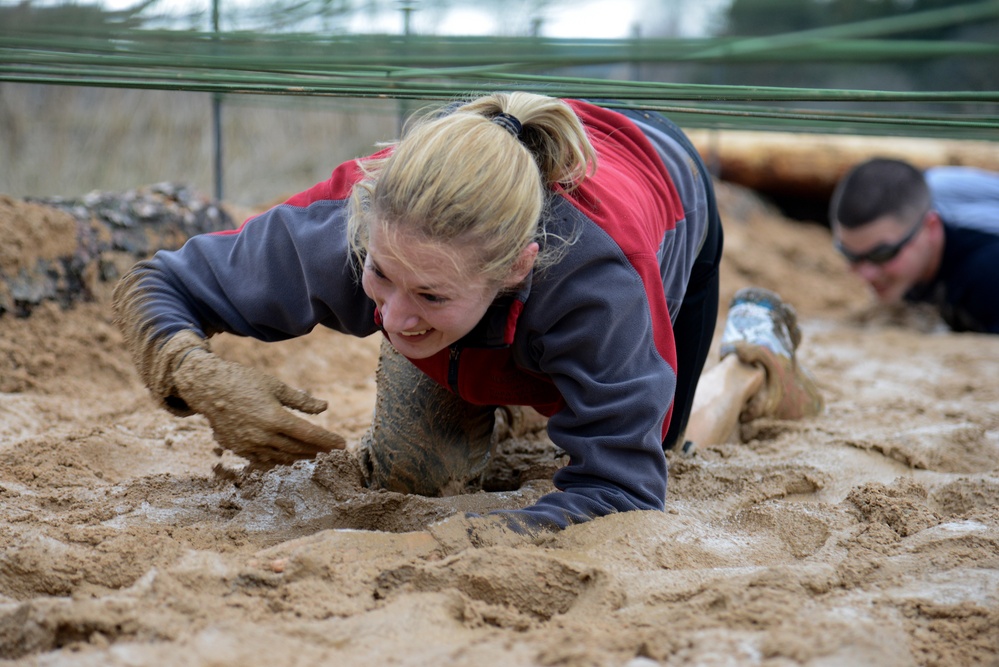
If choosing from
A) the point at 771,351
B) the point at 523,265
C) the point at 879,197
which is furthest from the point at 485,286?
the point at 879,197

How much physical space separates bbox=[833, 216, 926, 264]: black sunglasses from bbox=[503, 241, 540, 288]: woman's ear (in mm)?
3560

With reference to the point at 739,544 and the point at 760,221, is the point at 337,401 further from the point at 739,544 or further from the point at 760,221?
the point at 760,221

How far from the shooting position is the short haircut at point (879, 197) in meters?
4.51

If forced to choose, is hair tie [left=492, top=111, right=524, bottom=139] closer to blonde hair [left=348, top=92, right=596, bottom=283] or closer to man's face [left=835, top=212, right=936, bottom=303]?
blonde hair [left=348, top=92, right=596, bottom=283]

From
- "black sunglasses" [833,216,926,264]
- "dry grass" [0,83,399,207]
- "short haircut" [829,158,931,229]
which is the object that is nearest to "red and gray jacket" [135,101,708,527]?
"short haircut" [829,158,931,229]

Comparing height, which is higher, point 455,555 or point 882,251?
point 882,251

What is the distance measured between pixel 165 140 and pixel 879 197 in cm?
417

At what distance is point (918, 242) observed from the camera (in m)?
4.61

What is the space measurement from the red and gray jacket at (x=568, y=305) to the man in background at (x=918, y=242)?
294cm

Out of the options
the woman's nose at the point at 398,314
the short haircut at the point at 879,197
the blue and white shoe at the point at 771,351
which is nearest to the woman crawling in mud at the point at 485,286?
the woman's nose at the point at 398,314

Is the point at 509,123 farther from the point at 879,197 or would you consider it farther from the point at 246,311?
the point at 879,197

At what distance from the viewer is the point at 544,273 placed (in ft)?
5.21

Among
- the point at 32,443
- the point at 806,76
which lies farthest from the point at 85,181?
the point at 806,76

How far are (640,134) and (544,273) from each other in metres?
0.53
